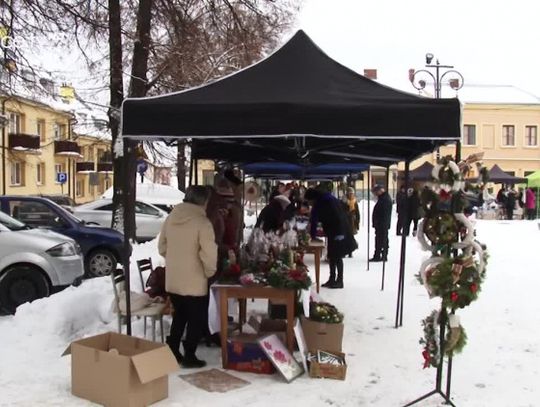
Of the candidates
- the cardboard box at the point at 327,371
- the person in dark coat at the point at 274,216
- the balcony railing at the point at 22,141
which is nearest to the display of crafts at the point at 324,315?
the cardboard box at the point at 327,371

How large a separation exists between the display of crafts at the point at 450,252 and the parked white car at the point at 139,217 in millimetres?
14180

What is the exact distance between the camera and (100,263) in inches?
472

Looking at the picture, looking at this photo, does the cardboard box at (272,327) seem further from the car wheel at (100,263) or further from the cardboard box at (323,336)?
the car wheel at (100,263)

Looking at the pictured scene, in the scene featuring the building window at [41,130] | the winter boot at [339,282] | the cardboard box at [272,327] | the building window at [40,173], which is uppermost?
the building window at [41,130]

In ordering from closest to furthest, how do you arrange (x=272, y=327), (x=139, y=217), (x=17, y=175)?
(x=272, y=327), (x=139, y=217), (x=17, y=175)

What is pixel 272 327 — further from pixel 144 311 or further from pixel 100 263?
pixel 100 263

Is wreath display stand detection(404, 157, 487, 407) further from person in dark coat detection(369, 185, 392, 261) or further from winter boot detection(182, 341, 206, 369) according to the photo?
person in dark coat detection(369, 185, 392, 261)

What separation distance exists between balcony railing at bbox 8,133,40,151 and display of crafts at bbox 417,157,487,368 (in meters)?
31.6

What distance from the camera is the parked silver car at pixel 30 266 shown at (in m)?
8.54

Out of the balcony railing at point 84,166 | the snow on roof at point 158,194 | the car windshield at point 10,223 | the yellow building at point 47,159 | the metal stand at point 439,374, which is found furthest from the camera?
the balcony railing at point 84,166

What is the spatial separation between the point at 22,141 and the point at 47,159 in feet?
30.9

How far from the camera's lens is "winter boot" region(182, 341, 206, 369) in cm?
566

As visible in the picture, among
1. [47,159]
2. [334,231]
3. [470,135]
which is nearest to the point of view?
[334,231]

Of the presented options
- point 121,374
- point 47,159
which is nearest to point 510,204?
point 47,159
